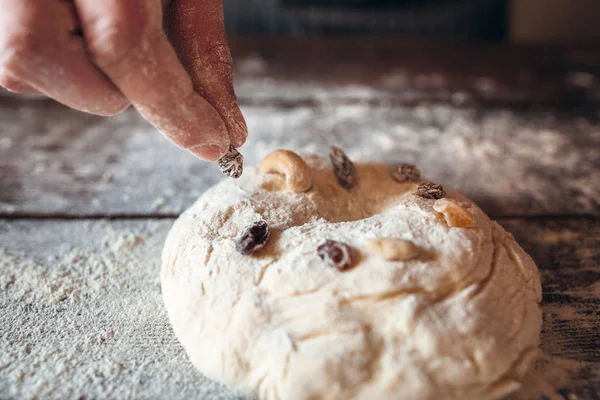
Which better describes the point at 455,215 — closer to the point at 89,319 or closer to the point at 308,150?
the point at 89,319

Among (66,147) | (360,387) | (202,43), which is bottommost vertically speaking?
(66,147)

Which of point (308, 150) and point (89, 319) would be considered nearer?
point (89, 319)

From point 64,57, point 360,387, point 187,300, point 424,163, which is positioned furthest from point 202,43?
point 424,163

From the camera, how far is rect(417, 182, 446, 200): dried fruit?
4.43 ft

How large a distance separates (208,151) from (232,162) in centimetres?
14

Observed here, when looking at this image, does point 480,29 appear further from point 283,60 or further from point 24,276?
point 24,276

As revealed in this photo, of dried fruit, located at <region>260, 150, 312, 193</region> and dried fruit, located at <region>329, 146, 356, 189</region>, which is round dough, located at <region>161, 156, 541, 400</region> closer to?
dried fruit, located at <region>260, 150, 312, 193</region>

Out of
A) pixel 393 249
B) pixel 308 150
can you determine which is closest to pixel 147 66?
pixel 393 249

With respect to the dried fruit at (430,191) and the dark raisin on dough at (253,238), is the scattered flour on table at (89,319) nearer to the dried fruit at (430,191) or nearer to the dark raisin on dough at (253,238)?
the dark raisin on dough at (253,238)

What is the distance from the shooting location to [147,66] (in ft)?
3.47

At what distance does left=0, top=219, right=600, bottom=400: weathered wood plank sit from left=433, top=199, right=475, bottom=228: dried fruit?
1.26 ft

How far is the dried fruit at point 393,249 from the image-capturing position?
1.08m

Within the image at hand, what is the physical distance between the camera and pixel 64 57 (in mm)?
1008

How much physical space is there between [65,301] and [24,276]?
216 mm
